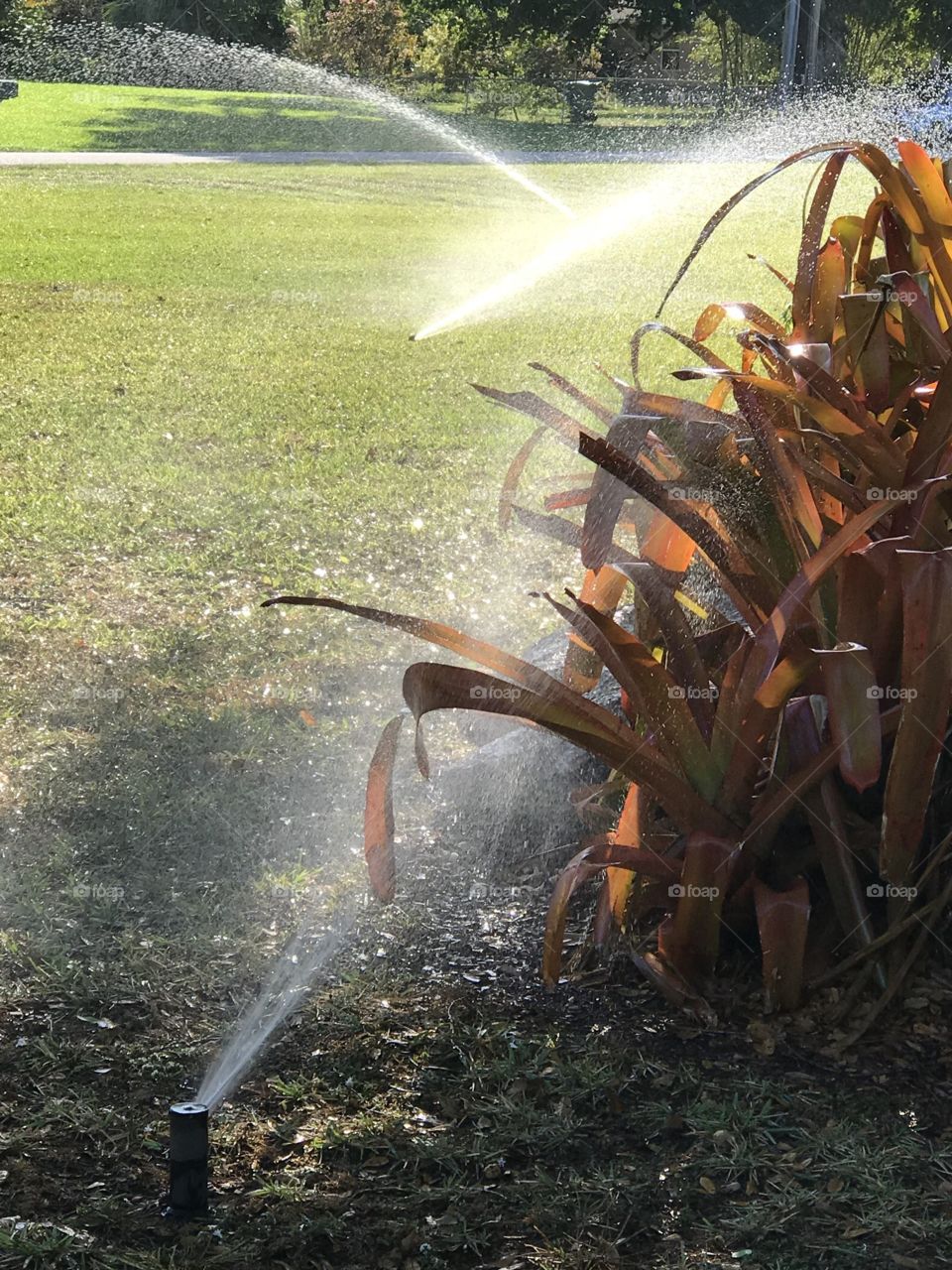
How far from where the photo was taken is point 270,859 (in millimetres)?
3191

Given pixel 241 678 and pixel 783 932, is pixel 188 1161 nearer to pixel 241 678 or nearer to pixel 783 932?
pixel 783 932

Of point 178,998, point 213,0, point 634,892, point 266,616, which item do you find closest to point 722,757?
point 634,892

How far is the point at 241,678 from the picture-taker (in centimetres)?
414

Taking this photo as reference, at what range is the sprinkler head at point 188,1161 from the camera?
6.37ft

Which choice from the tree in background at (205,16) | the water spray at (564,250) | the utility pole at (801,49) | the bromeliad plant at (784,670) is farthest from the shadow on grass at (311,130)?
the bromeliad plant at (784,670)

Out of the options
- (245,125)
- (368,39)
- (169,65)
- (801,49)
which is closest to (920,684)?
(245,125)

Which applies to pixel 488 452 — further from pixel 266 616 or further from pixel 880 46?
pixel 880 46

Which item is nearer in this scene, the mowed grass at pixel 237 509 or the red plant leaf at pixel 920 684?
the red plant leaf at pixel 920 684

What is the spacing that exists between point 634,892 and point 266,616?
225 cm

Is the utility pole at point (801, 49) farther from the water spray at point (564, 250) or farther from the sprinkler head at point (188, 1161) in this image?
the sprinkler head at point (188, 1161)

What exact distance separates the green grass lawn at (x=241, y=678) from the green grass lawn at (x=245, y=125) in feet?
39.4

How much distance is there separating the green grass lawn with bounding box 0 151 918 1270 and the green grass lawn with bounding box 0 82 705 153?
39.4ft

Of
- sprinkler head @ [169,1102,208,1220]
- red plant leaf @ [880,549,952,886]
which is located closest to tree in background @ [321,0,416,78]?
red plant leaf @ [880,549,952,886]

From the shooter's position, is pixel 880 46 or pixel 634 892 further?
pixel 880 46
